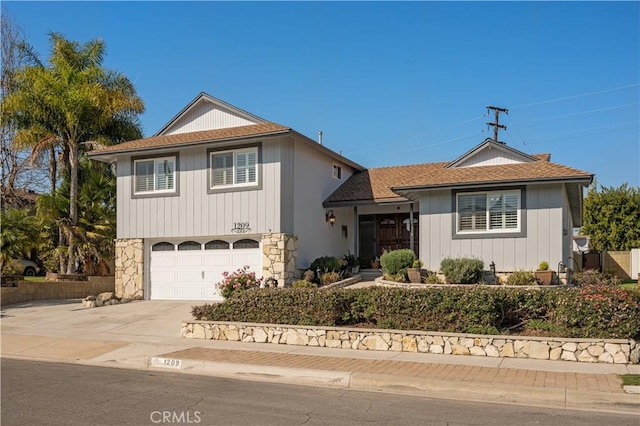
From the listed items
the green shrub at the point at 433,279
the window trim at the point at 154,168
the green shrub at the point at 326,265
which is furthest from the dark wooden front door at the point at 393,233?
the window trim at the point at 154,168

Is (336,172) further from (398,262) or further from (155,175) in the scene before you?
(155,175)

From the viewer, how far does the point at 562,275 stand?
712 inches

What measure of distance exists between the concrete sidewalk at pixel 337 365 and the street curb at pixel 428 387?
14 millimetres

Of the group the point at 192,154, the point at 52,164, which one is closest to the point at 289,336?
the point at 192,154

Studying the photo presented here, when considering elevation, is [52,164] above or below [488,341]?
above

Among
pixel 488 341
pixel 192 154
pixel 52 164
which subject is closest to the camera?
pixel 488 341

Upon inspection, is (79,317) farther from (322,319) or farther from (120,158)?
(322,319)

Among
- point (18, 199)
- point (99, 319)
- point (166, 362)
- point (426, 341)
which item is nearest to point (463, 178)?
point (426, 341)

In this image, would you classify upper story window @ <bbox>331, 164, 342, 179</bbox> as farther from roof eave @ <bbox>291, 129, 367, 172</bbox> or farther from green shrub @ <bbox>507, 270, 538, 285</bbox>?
green shrub @ <bbox>507, 270, 538, 285</bbox>

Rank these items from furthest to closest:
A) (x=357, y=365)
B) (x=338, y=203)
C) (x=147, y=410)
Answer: (x=338, y=203), (x=357, y=365), (x=147, y=410)

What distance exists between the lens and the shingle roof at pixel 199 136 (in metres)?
20.3

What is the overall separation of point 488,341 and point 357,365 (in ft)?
9.26

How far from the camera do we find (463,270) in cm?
1786

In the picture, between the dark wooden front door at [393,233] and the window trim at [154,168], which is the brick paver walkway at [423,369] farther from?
the dark wooden front door at [393,233]
